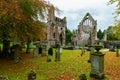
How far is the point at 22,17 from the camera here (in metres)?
18.6

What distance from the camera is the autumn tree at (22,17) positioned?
17.7 m

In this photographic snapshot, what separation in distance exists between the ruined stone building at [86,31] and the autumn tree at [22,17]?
1939 inches

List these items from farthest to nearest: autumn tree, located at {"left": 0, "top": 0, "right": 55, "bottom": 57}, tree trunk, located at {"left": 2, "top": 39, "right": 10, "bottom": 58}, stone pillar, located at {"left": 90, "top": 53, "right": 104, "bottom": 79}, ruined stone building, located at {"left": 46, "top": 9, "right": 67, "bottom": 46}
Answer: ruined stone building, located at {"left": 46, "top": 9, "right": 67, "bottom": 46}, tree trunk, located at {"left": 2, "top": 39, "right": 10, "bottom": 58}, autumn tree, located at {"left": 0, "top": 0, "right": 55, "bottom": 57}, stone pillar, located at {"left": 90, "top": 53, "right": 104, "bottom": 79}

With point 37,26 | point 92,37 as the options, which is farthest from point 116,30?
point 92,37

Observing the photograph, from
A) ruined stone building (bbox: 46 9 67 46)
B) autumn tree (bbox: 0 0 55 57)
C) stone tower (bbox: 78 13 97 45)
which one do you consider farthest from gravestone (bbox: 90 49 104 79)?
stone tower (bbox: 78 13 97 45)

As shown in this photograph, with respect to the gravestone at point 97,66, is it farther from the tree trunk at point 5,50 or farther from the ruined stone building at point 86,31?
the ruined stone building at point 86,31

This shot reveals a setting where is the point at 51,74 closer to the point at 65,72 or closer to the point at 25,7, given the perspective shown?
the point at 65,72

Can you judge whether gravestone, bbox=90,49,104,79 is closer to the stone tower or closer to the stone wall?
the stone wall

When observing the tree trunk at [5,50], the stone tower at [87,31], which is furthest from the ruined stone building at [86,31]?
the tree trunk at [5,50]

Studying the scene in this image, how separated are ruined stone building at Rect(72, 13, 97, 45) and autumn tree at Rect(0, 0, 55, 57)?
162 feet

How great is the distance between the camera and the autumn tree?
58.0ft

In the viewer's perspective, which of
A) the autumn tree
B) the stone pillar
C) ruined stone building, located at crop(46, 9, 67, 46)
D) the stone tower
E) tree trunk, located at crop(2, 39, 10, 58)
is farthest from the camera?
the stone tower

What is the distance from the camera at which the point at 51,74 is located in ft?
52.0

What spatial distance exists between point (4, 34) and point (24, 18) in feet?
7.31
